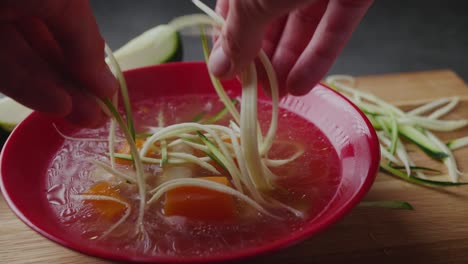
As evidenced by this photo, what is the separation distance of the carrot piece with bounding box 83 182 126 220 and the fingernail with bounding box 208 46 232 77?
38 centimetres

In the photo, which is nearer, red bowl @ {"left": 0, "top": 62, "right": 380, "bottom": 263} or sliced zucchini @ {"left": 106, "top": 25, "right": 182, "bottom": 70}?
red bowl @ {"left": 0, "top": 62, "right": 380, "bottom": 263}

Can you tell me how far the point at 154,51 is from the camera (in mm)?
2211

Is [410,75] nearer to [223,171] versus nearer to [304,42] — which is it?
[304,42]

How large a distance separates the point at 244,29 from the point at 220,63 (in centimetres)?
20

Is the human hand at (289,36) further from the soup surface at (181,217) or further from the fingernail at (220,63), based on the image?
the soup surface at (181,217)

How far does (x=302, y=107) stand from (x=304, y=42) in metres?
0.26

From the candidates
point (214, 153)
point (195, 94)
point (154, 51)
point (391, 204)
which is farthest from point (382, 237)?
point (154, 51)

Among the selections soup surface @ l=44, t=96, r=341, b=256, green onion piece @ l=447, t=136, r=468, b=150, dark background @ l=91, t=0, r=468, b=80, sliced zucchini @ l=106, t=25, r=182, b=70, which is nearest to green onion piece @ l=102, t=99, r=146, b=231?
soup surface @ l=44, t=96, r=341, b=256

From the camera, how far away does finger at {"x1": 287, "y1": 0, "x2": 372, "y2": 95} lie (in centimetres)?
131

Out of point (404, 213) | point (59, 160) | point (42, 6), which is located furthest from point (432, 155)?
point (42, 6)

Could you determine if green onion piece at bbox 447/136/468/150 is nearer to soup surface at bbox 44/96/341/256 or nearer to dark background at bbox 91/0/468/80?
soup surface at bbox 44/96/341/256

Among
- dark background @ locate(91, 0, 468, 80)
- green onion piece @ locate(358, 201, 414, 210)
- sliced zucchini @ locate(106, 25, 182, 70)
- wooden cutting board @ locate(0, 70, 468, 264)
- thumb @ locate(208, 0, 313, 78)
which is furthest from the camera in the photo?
dark background @ locate(91, 0, 468, 80)

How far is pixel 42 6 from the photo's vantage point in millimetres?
999

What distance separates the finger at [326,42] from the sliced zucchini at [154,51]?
34.3 inches
